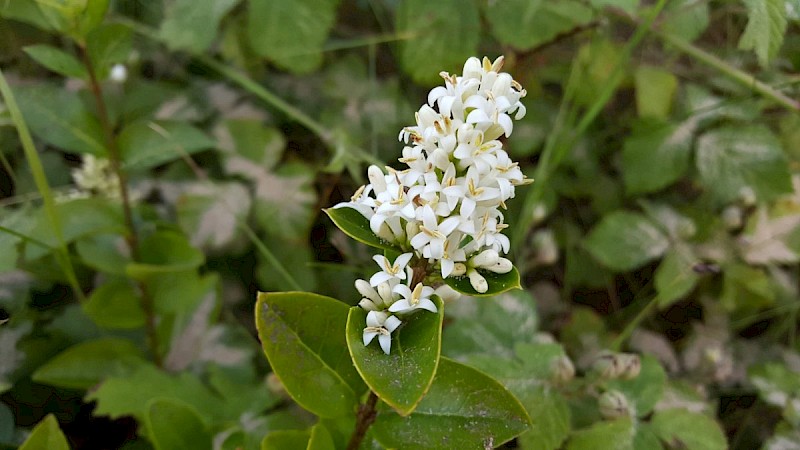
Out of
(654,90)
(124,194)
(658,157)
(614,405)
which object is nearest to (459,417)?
(614,405)

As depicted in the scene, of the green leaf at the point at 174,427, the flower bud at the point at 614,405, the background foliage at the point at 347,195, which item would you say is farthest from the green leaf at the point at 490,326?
the green leaf at the point at 174,427

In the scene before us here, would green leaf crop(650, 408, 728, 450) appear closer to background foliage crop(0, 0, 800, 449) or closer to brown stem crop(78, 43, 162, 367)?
background foliage crop(0, 0, 800, 449)

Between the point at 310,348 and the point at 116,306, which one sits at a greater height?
the point at 310,348

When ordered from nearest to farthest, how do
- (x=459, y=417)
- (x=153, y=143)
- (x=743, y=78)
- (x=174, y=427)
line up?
(x=459, y=417), (x=174, y=427), (x=153, y=143), (x=743, y=78)

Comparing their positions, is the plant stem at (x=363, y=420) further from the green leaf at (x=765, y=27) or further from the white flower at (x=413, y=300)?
the green leaf at (x=765, y=27)

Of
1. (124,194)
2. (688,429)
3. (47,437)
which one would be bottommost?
(688,429)

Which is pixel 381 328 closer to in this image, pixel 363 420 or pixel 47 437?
pixel 363 420
